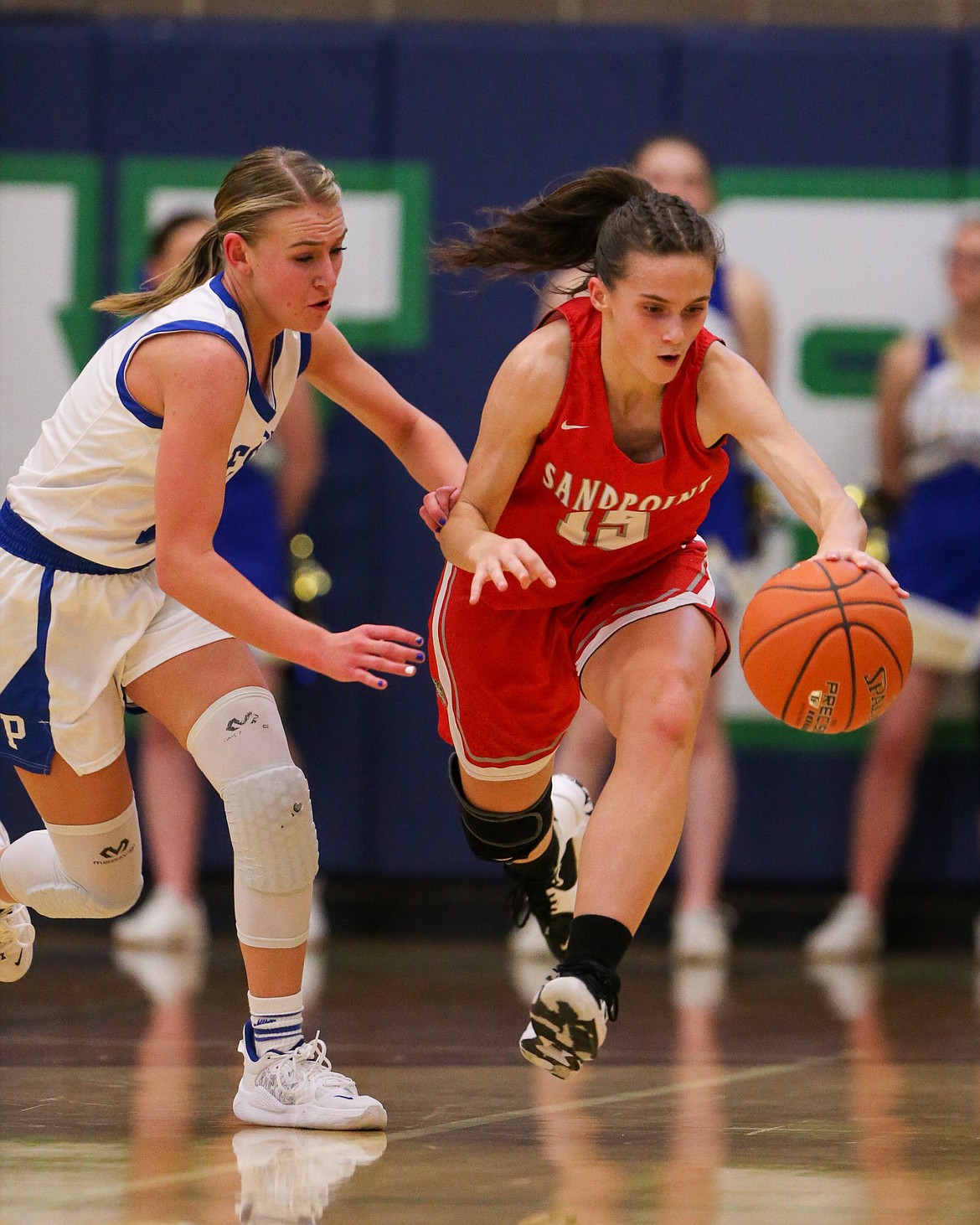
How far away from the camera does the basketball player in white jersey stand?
9.45ft

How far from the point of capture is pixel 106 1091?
317cm

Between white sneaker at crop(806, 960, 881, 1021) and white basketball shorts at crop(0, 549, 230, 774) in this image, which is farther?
white sneaker at crop(806, 960, 881, 1021)

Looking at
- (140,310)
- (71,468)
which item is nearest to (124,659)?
(71,468)

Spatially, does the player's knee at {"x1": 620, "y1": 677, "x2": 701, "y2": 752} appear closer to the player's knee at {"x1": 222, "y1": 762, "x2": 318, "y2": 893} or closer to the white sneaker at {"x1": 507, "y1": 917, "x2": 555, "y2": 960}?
the player's knee at {"x1": 222, "y1": 762, "x2": 318, "y2": 893}

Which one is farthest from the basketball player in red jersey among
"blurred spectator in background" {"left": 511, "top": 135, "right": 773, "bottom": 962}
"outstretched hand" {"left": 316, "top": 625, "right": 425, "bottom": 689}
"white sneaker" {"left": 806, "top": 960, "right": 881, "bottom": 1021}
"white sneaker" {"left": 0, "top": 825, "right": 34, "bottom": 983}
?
"blurred spectator in background" {"left": 511, "top": 135, "right": 773, "bottom": 962}

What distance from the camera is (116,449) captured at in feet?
10.0

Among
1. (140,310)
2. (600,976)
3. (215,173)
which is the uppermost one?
(215,173)

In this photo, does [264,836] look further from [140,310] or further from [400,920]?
[400,920]

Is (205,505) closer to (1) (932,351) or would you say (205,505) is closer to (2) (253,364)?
(2) (253,364)

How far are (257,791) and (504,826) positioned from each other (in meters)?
0.79

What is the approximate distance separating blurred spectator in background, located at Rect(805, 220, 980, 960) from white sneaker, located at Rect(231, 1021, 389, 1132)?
9.77ft

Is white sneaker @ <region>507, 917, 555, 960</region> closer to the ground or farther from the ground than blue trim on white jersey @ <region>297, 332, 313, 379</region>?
closer to the ground

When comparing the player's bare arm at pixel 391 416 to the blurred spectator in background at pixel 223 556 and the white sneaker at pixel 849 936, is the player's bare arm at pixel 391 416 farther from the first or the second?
the white sneaker at pixel 849 936

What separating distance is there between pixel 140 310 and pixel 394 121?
334 cm
